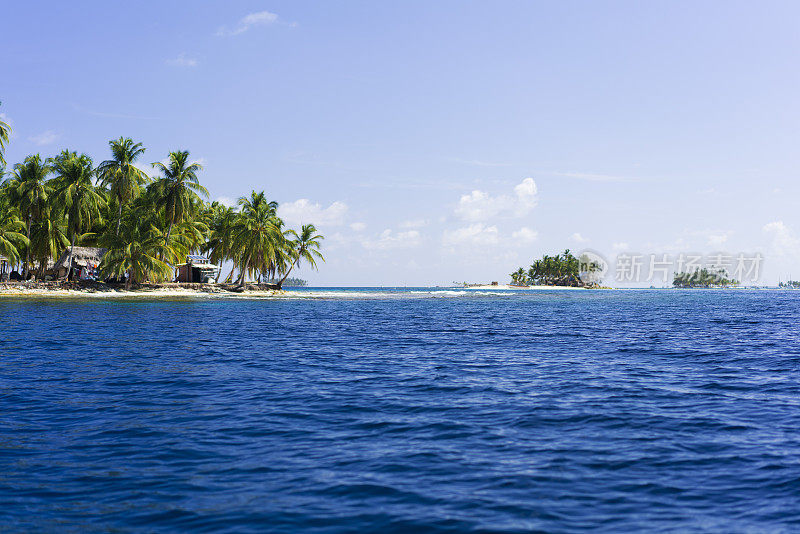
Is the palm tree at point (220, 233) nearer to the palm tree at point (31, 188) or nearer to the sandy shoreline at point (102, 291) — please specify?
the sandy shoreline at point (102, 291)

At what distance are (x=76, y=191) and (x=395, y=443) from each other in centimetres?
6815

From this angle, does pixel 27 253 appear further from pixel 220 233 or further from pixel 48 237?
pixel 220 233

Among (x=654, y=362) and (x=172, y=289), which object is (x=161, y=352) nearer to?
(x=654, y=362)

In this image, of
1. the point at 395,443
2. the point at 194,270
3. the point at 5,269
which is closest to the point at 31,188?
the point at 5,269

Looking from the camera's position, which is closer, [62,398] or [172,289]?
[62,398]

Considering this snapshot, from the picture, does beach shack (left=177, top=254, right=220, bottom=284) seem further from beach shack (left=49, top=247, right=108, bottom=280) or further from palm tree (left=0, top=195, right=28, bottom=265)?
palm tree (left=0, top=195, right=28, bottom=265)

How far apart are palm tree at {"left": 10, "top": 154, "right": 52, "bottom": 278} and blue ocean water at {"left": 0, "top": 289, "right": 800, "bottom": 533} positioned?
5350cm

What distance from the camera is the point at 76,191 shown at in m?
64.2

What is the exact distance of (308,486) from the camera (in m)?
7.09

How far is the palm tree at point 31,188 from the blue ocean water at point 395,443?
5350cm

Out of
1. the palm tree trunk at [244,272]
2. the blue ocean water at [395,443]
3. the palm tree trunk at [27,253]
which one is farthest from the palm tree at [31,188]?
the blue ocean water at [395,443]

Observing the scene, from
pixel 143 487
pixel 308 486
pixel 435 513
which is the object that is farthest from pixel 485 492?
pixel 143 487

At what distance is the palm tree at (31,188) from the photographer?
6450 cm

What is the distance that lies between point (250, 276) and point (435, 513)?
90.9 metres
